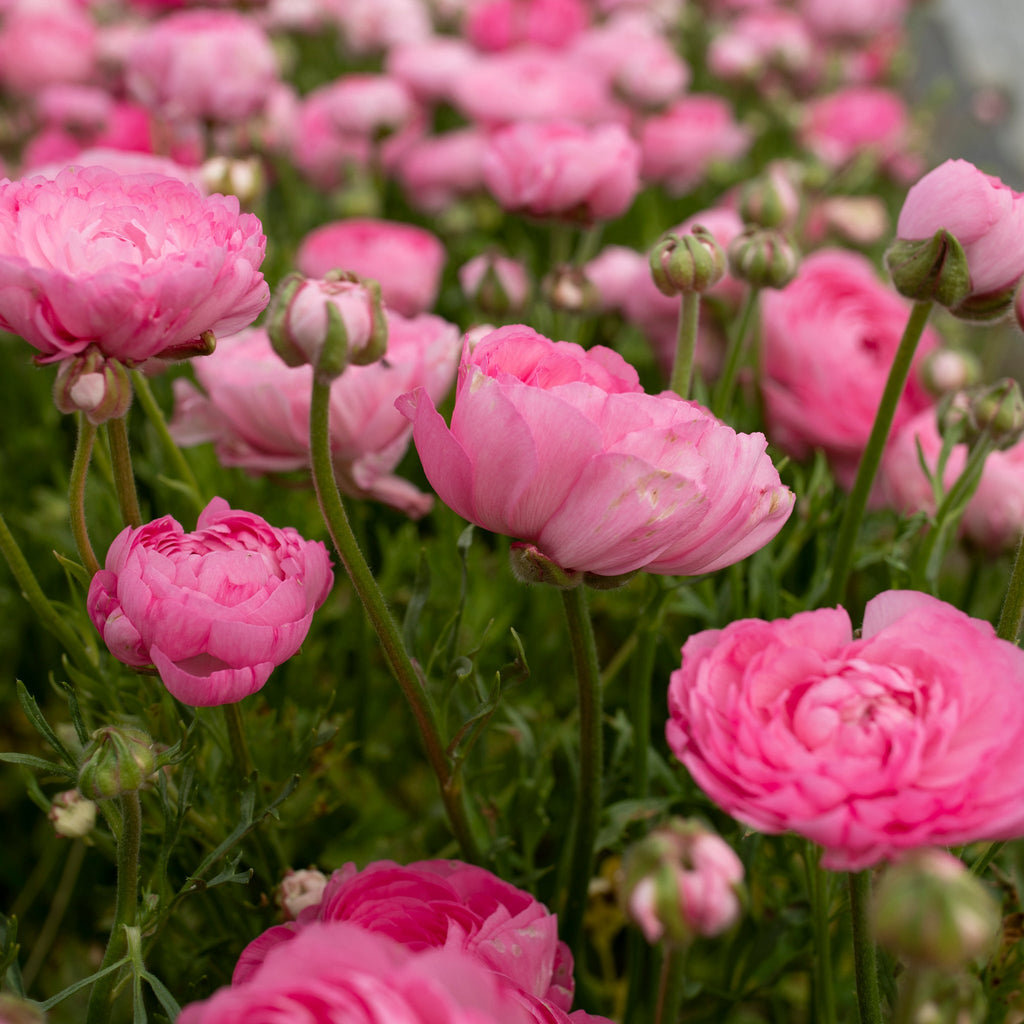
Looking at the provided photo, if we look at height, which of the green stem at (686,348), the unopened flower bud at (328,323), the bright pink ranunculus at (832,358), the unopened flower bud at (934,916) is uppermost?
the unopened flower bud at (328,323)

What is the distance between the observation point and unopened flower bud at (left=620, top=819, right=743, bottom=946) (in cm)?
26

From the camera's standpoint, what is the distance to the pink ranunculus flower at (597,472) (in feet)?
1.05

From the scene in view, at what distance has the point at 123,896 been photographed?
0.36 m

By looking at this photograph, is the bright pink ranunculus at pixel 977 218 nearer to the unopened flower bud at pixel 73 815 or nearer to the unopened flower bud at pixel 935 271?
the unopened flower bud at pixel 935 271

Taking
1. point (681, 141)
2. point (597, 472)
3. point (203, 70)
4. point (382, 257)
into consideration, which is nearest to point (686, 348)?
point (597, 472)

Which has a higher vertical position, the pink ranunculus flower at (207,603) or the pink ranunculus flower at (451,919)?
the pink ranunculus flower at (207,603)

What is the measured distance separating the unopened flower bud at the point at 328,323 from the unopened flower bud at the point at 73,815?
0.22 metres

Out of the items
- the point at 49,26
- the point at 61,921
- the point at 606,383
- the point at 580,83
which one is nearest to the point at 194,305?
the point at 606,383

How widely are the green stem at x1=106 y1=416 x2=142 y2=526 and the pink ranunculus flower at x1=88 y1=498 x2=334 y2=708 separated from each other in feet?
0.11

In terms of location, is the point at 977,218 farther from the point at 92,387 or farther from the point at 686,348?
the point at 92,387

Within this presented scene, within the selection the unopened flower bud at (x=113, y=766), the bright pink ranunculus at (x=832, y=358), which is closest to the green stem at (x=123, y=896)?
the unopened flower bud at (x=113, y=766)

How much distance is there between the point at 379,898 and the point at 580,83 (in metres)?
0.99

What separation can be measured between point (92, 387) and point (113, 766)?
12 cm

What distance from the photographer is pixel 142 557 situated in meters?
0.36
